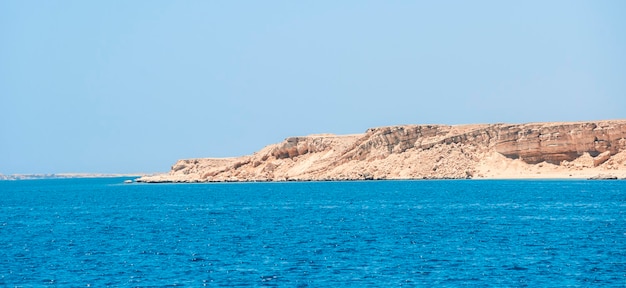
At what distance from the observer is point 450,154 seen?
109812mm

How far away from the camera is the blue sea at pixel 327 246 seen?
28234mm

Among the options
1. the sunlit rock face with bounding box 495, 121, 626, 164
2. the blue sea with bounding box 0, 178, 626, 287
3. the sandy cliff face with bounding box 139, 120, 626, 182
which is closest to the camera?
the blue sea with bounding box 0, 178, 626, 287

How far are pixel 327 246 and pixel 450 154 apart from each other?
7509 centimetres

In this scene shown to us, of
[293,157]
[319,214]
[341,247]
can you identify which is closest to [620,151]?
[293,157]

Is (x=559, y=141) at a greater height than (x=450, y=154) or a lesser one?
greater

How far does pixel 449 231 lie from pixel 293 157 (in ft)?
281

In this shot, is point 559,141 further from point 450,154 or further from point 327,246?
point 327,246

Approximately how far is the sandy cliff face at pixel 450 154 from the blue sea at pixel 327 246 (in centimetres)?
Answer: 4160

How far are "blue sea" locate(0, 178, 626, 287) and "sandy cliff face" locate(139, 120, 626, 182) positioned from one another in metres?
41.6

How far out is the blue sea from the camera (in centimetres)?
2823

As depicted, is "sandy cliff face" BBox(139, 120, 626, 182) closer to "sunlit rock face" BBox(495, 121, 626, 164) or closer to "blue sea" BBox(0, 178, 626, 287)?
"sunlit rock face" BBox(495, 121, 626, 164)

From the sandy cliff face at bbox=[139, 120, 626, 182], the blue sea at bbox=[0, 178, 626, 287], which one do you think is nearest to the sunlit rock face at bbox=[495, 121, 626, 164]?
the sandy cliff face at bbox=[139, 120, 626, 182]

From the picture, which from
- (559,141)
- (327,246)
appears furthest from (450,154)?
(327,246)

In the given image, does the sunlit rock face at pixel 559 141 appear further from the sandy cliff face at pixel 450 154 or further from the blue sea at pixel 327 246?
the blue sea at pixel 327 246
